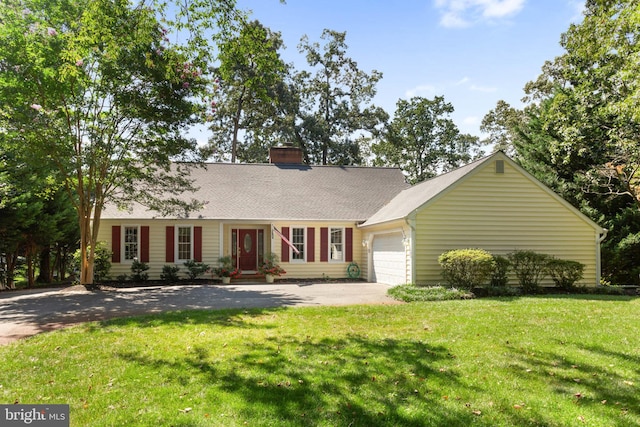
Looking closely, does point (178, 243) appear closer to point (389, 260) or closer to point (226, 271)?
point (226, 271)

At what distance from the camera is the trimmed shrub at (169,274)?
16.5 m

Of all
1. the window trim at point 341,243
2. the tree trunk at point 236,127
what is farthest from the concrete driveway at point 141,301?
the tree trunk at point 236,127

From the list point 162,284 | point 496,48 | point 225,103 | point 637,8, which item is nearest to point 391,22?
point 496,48

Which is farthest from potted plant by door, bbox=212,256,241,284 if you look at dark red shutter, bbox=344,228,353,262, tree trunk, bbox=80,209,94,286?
dark red shutter, bbox=344,228,353,262

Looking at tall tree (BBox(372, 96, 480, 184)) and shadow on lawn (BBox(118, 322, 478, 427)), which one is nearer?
shadow on lawn (BBox(118, 322, 478, 427))

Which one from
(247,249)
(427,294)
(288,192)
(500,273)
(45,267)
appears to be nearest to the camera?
(427,294)

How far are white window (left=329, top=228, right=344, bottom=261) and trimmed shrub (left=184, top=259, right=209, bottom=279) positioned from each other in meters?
5.37

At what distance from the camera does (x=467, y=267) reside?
11797 mm

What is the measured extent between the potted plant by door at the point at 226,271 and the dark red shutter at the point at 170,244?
6.43 ft

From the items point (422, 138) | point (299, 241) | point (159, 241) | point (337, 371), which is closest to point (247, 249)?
point (299, 241)

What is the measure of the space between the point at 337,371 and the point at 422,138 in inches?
1275

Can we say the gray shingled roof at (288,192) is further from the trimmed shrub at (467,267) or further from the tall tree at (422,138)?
the tall tree at (422,138)

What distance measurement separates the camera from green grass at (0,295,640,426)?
397cm

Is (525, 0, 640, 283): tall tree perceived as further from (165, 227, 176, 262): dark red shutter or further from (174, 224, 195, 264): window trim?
(165, 227, 176, 262): dark red shutter
